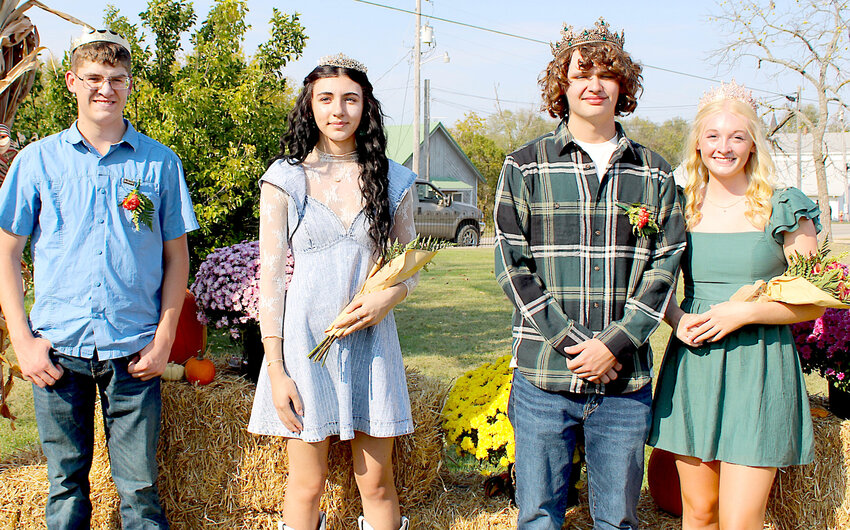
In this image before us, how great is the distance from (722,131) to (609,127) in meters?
0.49

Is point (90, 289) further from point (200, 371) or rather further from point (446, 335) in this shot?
point (446, 335)

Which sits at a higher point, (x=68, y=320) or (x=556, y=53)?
(x=556, y=53)

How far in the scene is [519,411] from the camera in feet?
8.44

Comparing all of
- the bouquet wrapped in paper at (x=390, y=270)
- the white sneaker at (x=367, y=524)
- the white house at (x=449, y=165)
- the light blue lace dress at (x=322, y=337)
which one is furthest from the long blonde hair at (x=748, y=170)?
the white house at (x=449, y=165)

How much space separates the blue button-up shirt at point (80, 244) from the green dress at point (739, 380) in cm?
211

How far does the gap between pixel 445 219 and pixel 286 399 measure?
17.8 m

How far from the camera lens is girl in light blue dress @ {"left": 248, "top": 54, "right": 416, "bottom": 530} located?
101 inches

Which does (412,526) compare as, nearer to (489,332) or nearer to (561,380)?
(561,380)

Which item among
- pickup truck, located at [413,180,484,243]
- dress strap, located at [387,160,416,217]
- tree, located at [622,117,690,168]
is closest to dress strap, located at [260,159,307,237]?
dress strap, located at [387,160,416,217]

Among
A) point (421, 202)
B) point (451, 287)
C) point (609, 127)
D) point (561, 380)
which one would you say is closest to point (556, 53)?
point (609, 127)

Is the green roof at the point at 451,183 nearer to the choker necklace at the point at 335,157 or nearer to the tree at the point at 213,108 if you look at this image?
the tree at the point at 213,108

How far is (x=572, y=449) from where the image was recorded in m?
2.57

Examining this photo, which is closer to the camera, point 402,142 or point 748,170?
point 748,170

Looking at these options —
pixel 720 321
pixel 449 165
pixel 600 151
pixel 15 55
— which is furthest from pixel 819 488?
pixel 449 165
